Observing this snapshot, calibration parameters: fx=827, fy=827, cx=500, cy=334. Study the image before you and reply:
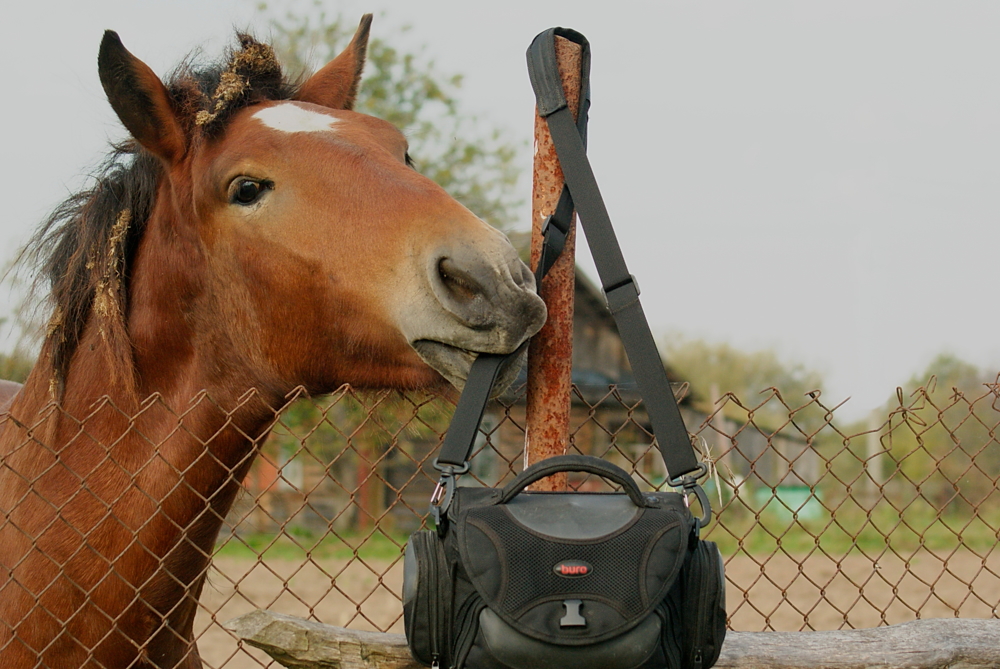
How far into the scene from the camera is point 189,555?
2324mm

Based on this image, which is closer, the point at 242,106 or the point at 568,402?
the point at 568,402

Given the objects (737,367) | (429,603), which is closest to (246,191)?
(429,603)

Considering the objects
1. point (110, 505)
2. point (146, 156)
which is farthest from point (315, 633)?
point (146, 156)

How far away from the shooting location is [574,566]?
1.55 m

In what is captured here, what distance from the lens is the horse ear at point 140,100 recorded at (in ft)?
7.53

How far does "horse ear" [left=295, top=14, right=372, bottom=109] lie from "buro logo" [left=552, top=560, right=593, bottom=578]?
2007 millimetres

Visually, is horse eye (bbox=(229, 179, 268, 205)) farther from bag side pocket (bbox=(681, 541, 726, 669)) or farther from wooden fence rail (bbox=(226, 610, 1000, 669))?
bag side pocket (bbox=(681, 541, 726, 669))

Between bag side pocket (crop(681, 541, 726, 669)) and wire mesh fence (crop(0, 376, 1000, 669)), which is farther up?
bag side pocket (crop(681, 541, 726, 669))

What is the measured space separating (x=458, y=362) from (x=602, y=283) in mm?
403

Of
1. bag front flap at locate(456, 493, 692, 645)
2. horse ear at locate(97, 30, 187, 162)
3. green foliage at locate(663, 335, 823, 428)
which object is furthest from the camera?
green foliage at locate(663, 335, 823, 428)

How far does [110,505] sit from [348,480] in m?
17.9

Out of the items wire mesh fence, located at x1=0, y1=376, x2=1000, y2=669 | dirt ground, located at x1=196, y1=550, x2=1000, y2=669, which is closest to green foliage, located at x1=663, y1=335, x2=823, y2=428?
wire mesh fence, located at x1=0, y1=376, x2=1000, y2=669

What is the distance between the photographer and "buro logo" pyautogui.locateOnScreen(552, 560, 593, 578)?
155cm

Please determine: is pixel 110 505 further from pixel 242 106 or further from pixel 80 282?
pixel 242 106
